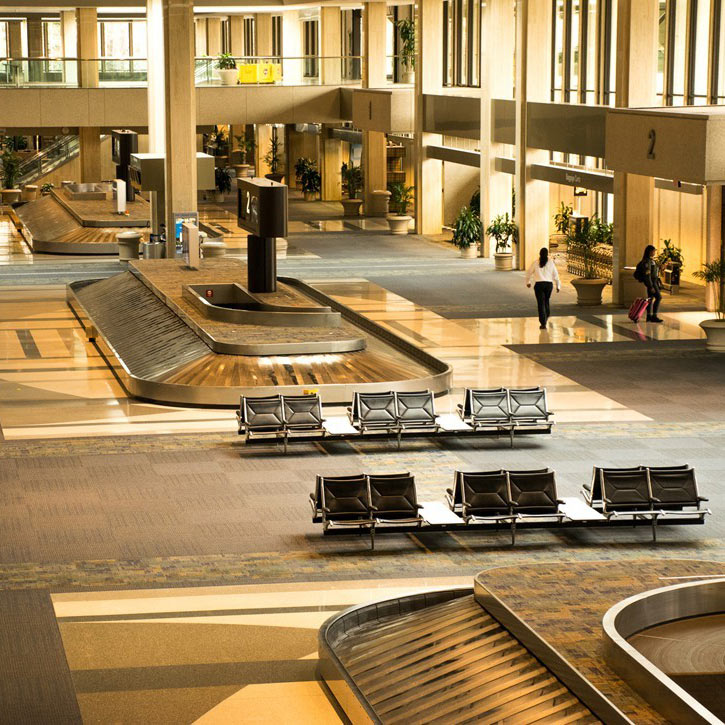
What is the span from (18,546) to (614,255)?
1587 centimetres

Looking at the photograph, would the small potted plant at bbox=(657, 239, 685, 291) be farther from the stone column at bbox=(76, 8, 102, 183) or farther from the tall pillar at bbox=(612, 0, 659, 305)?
the stone column at bbox=(76, 8, 102, 183)

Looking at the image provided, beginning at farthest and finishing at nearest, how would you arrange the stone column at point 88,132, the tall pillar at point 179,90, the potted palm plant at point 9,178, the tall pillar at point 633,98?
the potted palm plant at point 9,178 < the stone column at point 88,132 < the tall pillar at point 179,90 < the tall pillar at point 633,98

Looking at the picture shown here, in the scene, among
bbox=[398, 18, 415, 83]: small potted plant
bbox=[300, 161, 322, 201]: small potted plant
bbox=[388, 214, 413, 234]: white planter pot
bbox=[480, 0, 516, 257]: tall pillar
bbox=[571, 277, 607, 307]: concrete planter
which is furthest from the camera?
bbox=[300, 161, 322, 201]: small potted plant

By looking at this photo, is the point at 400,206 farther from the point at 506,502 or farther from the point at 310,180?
the point at 506,502

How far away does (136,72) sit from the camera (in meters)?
42.4

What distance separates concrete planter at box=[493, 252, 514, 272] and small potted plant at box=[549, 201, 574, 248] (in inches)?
48.7

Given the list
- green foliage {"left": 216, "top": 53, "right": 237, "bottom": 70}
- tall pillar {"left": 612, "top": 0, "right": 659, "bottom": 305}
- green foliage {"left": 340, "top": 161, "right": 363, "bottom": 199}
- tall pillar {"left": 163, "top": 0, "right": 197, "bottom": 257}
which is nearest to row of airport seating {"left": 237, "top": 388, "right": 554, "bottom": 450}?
tall pillar {"left": 612, "top": 0, "right": 659, "bottom": 305}

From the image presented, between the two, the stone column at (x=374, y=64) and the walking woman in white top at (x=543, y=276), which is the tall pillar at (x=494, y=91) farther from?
the walking woman in white top at (x=543, y=276)

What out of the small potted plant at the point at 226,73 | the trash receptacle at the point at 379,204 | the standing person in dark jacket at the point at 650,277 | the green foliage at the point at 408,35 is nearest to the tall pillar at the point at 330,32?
the green foliage at the point at 408,35

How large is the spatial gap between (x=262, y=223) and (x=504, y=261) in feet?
34.3

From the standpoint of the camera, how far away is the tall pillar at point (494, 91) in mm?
32125

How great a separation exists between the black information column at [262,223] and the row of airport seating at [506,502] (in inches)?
359

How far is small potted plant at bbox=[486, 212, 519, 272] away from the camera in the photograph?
30625mm

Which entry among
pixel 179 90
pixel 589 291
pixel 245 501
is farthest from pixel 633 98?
pixel 245 501
